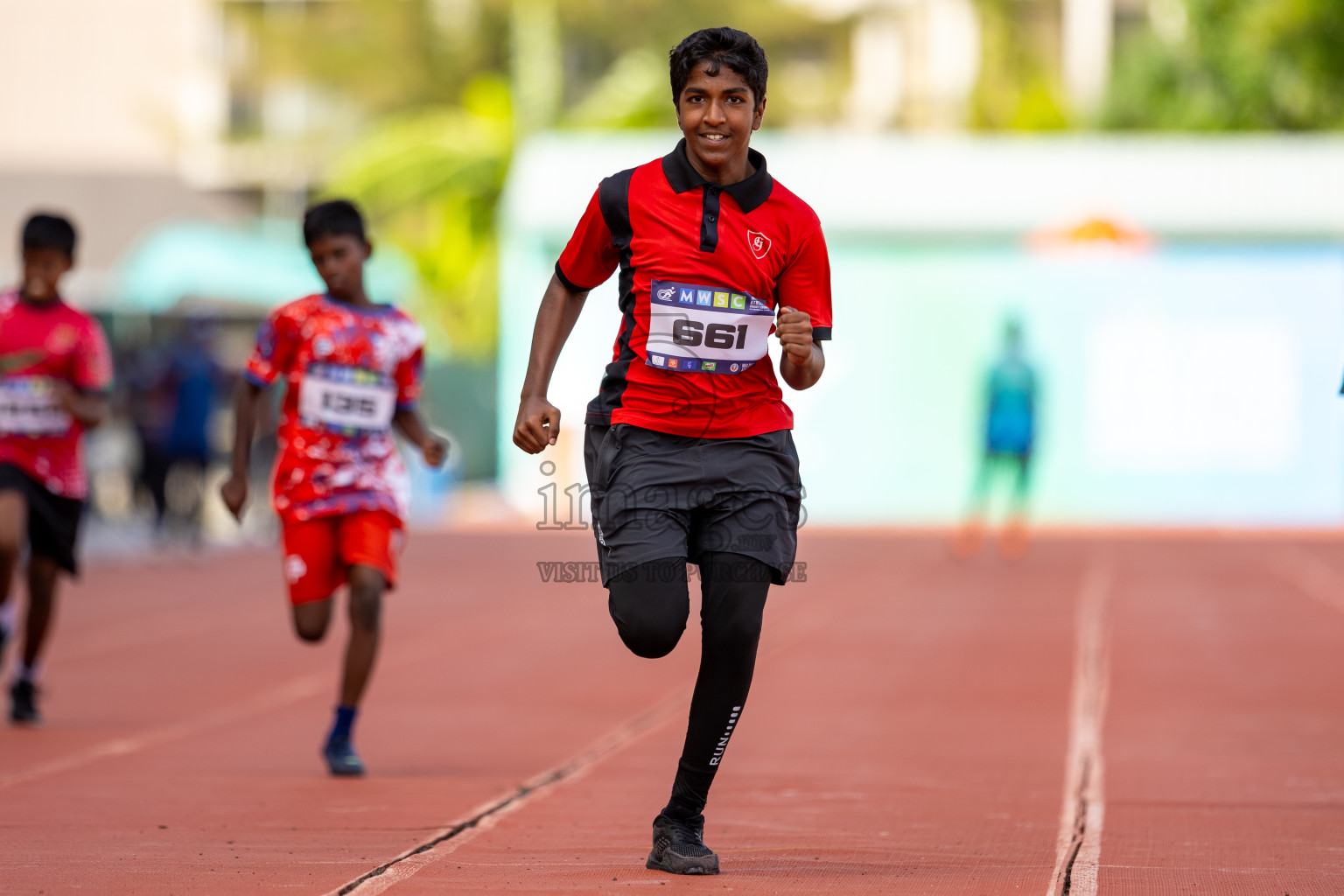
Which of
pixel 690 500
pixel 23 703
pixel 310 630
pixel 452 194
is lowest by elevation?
pixel 23 703

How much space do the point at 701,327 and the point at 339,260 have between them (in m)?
2.48

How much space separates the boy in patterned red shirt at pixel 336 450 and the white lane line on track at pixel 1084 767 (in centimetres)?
245

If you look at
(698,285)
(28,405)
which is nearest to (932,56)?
(28,405)

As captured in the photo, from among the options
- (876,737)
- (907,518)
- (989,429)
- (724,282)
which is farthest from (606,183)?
(907,518)

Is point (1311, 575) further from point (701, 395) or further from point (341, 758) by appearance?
point (701, 395)

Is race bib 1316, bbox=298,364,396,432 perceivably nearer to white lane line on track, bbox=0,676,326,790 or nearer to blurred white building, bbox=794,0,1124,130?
white lane line on track, bbox=0,676,326,790

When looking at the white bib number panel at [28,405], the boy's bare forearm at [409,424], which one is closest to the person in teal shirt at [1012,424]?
the white bib number panel at [28,405]

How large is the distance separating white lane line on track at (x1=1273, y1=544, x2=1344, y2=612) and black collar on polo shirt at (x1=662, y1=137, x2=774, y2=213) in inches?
383

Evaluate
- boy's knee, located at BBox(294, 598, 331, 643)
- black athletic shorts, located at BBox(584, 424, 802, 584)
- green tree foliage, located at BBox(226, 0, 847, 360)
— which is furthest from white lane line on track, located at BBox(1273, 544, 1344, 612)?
green tree foliage, located at BBox(226, 0, 847, 360)

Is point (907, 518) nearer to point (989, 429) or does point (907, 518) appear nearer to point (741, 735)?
point (989, 429)

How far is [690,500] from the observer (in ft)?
16.7

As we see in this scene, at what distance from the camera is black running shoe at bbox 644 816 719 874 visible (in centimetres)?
507

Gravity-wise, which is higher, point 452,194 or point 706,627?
point 452,194

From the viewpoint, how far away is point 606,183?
5.15 m
